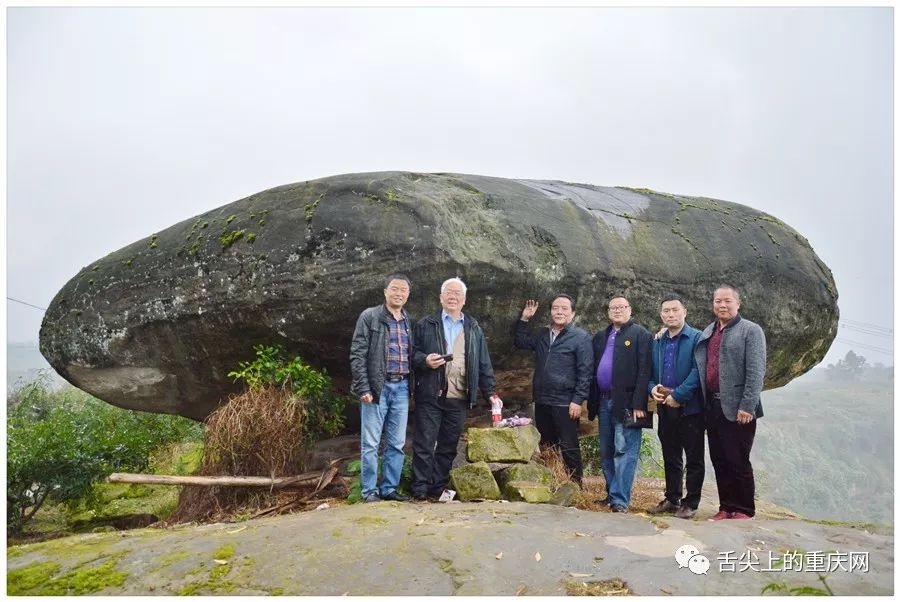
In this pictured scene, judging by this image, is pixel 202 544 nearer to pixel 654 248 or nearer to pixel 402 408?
pixel 402 408

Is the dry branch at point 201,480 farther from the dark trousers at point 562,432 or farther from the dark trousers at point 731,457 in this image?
the dark trousers at point 731,457

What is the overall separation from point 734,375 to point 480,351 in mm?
2541

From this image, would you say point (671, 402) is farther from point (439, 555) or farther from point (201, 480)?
point (201, 480)

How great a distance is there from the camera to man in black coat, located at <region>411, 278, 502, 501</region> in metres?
7.34

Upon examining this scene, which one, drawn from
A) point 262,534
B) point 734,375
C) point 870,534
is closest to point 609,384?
point 734,375

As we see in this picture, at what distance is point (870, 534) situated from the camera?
6297mm

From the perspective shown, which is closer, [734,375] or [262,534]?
[262,534]

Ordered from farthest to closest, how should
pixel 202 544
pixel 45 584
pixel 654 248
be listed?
pixel 654 248, pixel 202 544, pixel 45 584

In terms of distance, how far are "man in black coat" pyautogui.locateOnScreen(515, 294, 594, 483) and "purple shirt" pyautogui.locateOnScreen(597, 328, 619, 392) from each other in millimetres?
113

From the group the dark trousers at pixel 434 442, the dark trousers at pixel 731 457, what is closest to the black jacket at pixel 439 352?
the dark trousers at pixel 434 442

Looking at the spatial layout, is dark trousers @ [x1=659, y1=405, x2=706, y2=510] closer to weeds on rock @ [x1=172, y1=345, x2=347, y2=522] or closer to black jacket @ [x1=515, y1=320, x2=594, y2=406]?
black jacket @ [x1=515, y1=320, x2=594, y2=406]

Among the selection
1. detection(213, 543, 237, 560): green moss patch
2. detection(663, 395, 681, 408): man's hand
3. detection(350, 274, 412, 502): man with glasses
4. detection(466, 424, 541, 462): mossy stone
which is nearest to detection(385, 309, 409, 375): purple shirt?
detection(350, 274, 412, 502): man with glasses

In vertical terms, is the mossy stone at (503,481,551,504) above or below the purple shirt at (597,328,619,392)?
below

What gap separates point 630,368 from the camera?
7332mm
